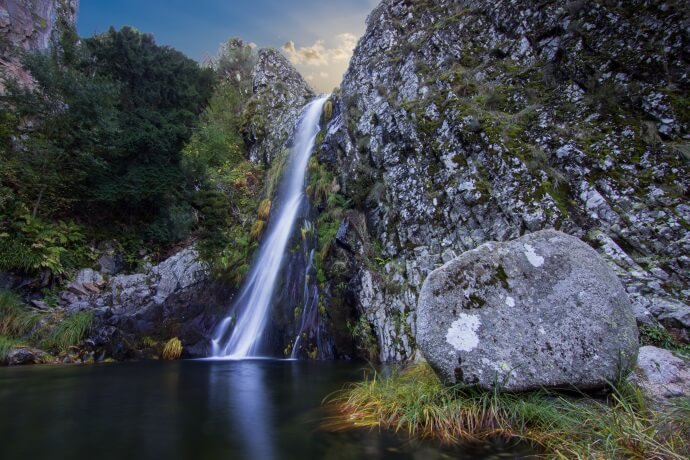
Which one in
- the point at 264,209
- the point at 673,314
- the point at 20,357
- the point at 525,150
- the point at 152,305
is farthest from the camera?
the point at 264,209

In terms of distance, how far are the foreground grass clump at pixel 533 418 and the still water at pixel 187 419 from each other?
10.7 inches

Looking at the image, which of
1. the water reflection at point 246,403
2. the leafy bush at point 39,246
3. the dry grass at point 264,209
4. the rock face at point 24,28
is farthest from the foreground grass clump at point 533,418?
the rock face at point 24,28

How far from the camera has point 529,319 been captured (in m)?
3.88

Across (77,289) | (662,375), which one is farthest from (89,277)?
Answer: (662,375)

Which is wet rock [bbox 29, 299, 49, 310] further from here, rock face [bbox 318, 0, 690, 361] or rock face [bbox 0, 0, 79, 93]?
rock face [bbox 0, 0, 79, 93]

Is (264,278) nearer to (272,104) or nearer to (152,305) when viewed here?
(152,305)

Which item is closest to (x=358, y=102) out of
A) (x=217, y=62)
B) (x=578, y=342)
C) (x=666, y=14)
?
(x=666, y=14)

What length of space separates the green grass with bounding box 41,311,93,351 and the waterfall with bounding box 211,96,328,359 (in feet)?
10.3

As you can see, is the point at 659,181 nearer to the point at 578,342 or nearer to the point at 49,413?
the point at 578,342

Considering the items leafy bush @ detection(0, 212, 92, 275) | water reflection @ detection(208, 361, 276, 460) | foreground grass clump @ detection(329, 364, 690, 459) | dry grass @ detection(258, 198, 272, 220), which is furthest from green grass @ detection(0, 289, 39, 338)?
foreground grass clump @ detection(329, 364, 690, 459)

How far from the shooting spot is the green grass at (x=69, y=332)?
30.7ft

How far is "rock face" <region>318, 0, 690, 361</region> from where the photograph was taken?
6203mm

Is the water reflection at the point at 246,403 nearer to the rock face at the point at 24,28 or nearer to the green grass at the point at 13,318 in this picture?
the green grass at the point at 13,318

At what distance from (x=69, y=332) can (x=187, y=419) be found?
23.3 feet
